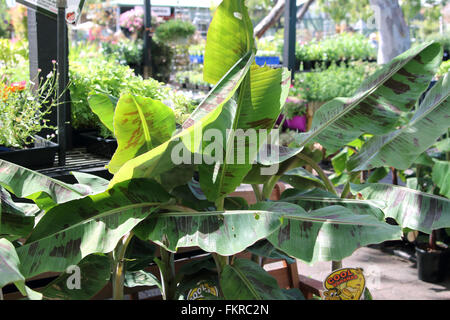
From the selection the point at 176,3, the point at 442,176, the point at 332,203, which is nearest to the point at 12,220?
the point at 332,203

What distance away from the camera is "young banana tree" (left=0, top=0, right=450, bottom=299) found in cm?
140

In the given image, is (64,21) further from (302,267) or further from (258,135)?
(302,267)

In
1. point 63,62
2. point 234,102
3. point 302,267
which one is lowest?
point 302,267

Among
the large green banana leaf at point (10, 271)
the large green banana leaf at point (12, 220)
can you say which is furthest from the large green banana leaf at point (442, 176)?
the large green banana leaf at point (10, 271)

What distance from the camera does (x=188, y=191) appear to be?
1.75 metres

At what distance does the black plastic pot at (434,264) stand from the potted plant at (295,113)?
109 inches

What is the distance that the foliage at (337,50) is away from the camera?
10603mm

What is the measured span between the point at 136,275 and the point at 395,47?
20.5 ft

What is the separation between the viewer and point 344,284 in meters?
1.78

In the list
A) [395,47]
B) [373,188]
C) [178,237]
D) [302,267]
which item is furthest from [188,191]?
[395,47]

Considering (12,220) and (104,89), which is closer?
(12,220)

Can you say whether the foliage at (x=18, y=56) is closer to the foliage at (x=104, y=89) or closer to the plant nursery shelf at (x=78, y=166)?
the foliage at (x=104, y=89)

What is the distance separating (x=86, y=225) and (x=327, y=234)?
70 centimetres

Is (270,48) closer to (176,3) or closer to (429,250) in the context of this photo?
(176,3)
